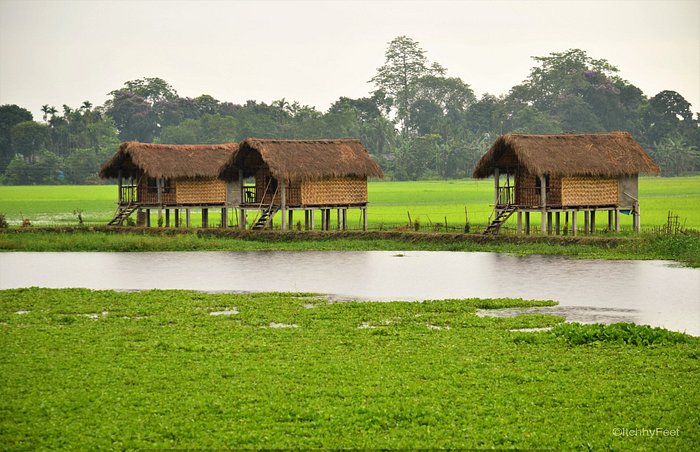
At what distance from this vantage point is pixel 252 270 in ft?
86.9

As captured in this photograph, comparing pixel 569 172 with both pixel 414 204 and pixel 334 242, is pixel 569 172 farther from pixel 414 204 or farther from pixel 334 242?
pixel 414 204

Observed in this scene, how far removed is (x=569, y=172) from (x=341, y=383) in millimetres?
23427

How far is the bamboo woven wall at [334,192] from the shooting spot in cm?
3772

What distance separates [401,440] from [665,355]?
197 inches

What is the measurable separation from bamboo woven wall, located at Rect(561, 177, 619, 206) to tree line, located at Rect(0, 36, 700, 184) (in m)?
47.1

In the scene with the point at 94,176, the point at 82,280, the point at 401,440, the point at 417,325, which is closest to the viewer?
the point at 401,440

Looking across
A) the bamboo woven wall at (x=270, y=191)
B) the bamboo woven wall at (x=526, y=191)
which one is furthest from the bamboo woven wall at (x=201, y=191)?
the bamboo woven wall at (x=526, y=191)

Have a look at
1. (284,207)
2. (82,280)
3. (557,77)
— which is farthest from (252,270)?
(557,77)

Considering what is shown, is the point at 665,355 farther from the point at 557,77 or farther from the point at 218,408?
the point at 557,77

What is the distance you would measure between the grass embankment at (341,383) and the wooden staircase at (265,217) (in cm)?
1944

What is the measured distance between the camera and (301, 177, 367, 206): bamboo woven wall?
37719mm

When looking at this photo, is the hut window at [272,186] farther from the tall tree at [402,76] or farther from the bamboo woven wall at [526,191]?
the tall tree at [402,76]

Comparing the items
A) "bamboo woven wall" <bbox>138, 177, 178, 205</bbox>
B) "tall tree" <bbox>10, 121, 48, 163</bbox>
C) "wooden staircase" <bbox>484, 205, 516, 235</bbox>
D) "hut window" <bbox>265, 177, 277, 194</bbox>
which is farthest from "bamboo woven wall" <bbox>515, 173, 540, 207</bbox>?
"tall tree" <bbox>10, 121, 48, 163</bbox>

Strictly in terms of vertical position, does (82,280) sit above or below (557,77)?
below
